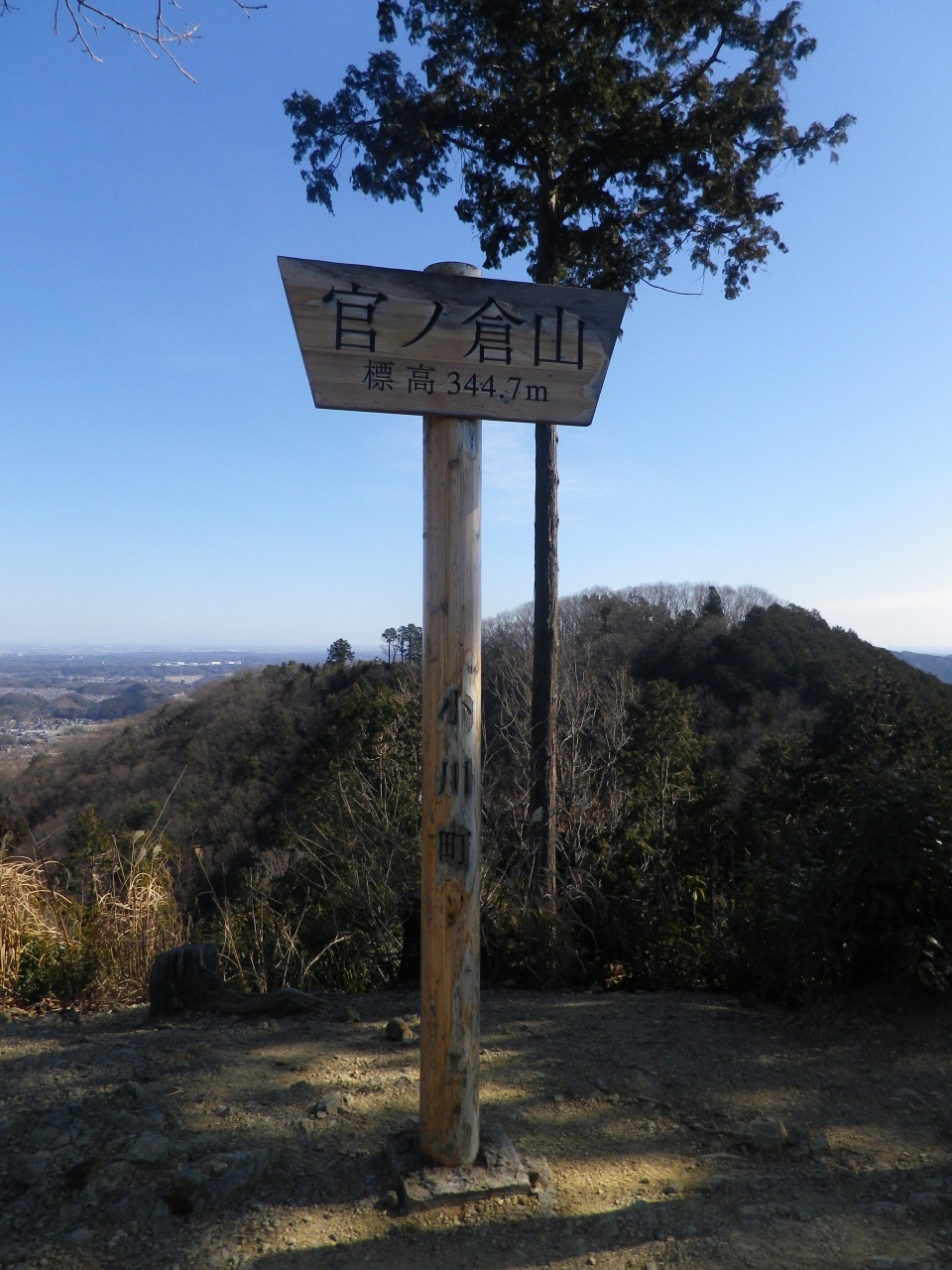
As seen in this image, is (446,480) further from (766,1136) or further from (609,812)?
(609,812)

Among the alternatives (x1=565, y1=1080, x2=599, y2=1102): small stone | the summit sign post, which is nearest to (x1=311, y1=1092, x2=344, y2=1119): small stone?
the summit sign post

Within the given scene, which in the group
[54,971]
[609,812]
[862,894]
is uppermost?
[862,894]

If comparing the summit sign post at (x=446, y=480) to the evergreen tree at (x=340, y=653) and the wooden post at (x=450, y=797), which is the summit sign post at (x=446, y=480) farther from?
the evergreen tree at (x=340, y=653)

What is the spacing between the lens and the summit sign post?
236cm

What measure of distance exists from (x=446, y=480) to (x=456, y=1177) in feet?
6.25

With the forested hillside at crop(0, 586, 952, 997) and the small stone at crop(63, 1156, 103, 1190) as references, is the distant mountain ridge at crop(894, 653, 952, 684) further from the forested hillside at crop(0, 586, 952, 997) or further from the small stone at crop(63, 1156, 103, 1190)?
the small stone at crop(63, 1156, 103, 1190)

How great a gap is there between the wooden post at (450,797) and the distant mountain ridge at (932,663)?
26318 millimetres

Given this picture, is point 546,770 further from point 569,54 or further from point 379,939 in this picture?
point 569,54

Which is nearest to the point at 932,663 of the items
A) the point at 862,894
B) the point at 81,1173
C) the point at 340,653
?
the point at 340,653

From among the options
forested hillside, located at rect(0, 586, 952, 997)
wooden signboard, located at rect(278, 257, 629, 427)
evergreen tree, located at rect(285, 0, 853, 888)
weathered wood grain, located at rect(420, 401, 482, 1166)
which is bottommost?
forested hillside, located at rect(0, 586, 952, 997)

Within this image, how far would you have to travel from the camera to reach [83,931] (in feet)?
14.9

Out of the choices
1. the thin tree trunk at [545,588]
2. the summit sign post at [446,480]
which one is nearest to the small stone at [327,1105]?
the summit sign post at [446,480]

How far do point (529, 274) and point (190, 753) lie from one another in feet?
61.4

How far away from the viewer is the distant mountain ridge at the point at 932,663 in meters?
26.4
